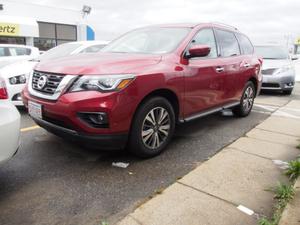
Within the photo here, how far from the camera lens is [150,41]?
4258 mm

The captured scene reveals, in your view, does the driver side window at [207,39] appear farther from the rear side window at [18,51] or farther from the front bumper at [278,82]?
the rear side window at [18,51]

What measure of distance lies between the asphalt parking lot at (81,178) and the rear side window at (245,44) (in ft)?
6.32

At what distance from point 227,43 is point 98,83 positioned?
2.90m

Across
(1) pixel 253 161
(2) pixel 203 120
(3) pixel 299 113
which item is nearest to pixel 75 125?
(1) pixel 253 161

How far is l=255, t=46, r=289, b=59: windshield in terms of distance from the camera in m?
10.5

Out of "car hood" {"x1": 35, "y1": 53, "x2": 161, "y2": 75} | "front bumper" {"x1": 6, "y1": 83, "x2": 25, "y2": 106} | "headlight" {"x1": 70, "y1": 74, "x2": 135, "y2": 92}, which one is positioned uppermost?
"car hood" {"x1": 35, "y1": 53, "x2": 161, "y2": 75}

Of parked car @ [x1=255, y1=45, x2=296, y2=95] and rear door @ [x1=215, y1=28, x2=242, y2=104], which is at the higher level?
rear door @ [x1=215, y1=28, x2=242, y2=104]

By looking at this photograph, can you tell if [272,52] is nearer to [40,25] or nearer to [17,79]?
[17,79]

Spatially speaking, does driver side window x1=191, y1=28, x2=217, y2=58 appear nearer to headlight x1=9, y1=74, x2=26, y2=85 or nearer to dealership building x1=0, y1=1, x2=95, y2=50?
headlight x1=9, y1=74, x2=26, y2=85

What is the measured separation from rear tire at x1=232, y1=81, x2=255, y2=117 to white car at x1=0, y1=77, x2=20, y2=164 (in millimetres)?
4233

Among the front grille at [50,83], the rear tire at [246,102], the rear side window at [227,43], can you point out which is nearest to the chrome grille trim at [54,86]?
the front grille at [50,83]

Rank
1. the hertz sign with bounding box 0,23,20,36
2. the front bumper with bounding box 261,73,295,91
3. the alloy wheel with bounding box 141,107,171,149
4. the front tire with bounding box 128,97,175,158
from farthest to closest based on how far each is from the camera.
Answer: the hertz sign with bounding box 0,23,20,36 < the front bumper with bounding box 261,73,295,91 < the alloy wheel with bounding box 141,107,171,149 < the front tire with bounding box 128,97,175,158

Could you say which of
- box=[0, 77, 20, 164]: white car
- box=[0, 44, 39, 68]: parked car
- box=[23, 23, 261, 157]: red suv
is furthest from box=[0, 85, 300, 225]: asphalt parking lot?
box=[0, 44, 39, 68]: parked car

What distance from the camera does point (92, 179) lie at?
10.2ft
